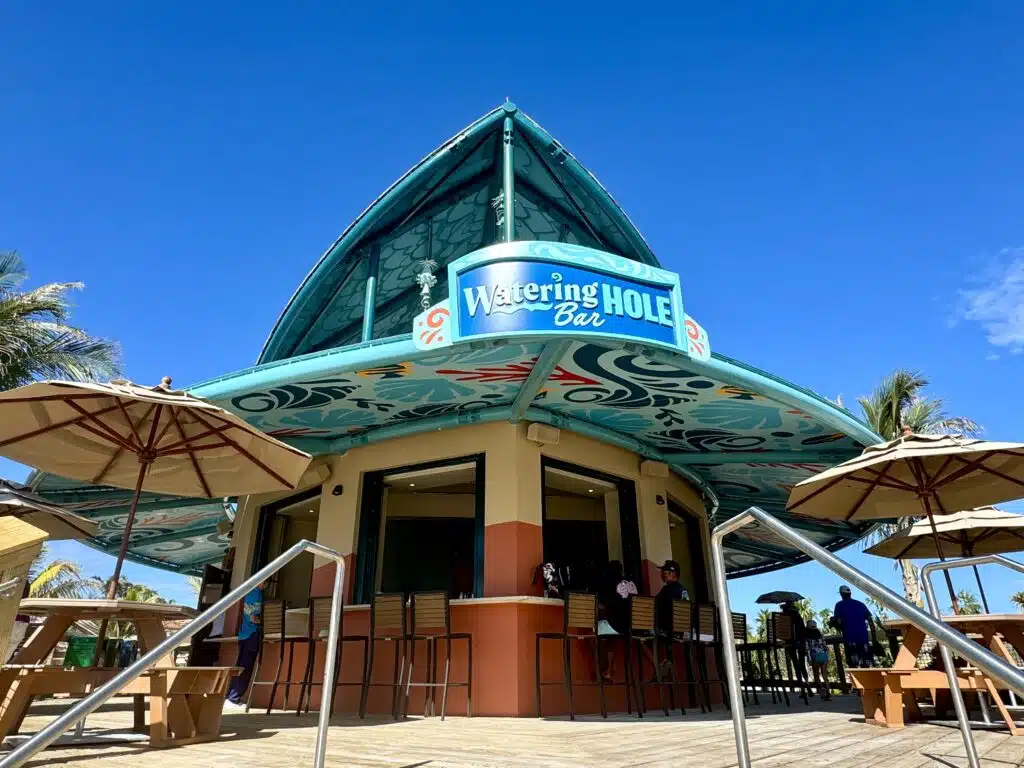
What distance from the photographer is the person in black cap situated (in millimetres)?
6457

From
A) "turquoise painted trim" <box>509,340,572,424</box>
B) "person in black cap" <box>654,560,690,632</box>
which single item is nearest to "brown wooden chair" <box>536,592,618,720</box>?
"person in black cap" <box>654,560,690,632</box>

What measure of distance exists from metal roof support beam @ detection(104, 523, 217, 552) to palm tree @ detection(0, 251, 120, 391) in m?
4.03

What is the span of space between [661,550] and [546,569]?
6.97ft

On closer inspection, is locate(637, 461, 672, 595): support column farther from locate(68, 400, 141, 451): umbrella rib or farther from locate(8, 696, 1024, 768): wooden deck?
locate(68, 400, 141, 451): umbrella rib

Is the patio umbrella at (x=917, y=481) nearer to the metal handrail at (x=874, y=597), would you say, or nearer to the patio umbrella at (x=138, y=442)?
the metal handrail at (x=874, y=597)

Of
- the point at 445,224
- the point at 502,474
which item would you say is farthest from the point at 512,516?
the point at 445,224

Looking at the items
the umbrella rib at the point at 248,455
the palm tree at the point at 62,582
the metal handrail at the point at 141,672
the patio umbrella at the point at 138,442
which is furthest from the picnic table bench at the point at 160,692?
the palm tree at the point at 62,582

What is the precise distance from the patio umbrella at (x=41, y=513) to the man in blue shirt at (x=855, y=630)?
343 inches

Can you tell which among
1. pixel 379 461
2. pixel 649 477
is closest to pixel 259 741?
pixel 379 461

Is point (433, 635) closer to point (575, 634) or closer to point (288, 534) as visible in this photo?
point (575, 634)

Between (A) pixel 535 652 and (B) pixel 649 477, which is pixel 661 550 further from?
(A) pixel 535 652

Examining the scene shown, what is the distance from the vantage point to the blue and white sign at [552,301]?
5.06 m

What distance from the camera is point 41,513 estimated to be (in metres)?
5.98

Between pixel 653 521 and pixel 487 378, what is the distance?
10.9 feet
